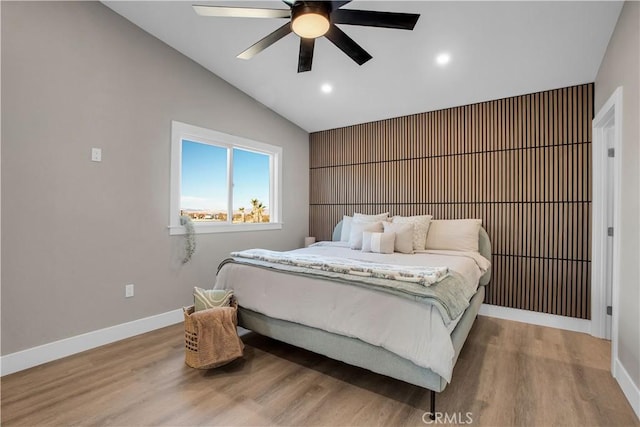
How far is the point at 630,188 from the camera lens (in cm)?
212

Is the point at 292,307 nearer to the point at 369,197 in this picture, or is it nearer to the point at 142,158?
the point at 142,158

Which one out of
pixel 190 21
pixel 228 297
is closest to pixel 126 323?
pixel 228 297

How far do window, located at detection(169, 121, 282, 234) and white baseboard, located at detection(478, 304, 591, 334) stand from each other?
308 cm

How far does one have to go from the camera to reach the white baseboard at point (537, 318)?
327 cm

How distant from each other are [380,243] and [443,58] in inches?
79.0

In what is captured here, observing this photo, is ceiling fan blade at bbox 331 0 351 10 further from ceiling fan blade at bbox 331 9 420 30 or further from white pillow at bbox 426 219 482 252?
white pillow at bbox 426 219 482 252

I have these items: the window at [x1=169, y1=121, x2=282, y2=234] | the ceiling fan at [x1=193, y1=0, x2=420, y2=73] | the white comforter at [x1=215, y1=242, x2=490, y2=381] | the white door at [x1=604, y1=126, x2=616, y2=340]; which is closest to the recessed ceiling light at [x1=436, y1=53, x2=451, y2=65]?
the ceiling fan at [x1=193, y1=0, x2=420, y2=73]

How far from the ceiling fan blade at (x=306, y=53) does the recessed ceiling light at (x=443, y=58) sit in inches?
54.8

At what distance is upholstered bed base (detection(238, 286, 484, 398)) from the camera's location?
74.1 inches

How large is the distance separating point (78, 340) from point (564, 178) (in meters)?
5.03

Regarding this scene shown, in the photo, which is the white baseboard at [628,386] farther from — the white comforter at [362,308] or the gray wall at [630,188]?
the white comforter at [362,308]

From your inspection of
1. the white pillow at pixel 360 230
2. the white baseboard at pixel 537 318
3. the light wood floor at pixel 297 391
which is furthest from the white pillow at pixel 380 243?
the white baseboard at pixel 537 318

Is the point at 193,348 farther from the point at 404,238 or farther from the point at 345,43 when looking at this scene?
the point at 345,43

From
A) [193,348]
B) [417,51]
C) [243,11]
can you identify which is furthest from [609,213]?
[193,348]
